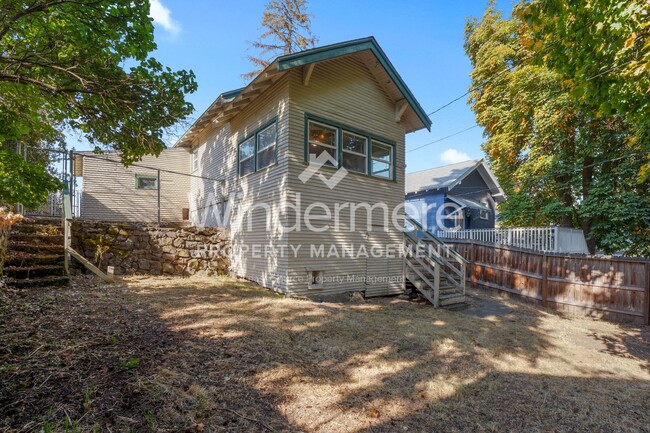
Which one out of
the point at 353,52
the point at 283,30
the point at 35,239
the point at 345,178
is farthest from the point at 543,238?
the point at 283,30

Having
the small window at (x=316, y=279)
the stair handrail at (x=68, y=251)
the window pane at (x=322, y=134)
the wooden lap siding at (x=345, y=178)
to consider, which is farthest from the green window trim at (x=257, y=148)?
the stair handrail at (x=68, y=251)

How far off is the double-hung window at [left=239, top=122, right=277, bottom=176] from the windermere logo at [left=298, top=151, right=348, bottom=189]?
94 centimetres

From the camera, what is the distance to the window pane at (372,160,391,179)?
30.9ft

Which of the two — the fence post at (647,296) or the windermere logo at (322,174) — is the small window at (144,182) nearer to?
the windermere logo at (322,174)

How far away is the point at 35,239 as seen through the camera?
7227 millimetres

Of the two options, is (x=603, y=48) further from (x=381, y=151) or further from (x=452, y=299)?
(x=452, y=299)

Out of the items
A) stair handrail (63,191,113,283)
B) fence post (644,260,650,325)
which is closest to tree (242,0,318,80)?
stair handrail (63,191,113,283)

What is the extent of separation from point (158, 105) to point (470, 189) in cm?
1801

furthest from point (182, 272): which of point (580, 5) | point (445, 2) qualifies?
point (445, 2)

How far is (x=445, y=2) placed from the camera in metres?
10.8

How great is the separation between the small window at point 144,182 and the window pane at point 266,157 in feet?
28.3

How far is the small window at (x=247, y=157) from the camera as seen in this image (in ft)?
30.0

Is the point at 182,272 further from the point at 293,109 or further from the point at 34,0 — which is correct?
the point at 34,0

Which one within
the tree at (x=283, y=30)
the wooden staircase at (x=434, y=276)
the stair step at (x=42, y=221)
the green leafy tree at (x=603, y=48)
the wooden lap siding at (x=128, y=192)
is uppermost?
the tree at (x=283, y=30)
